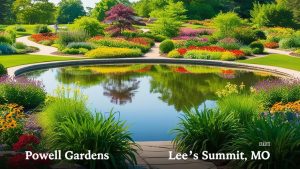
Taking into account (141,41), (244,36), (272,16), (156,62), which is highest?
(272,16)

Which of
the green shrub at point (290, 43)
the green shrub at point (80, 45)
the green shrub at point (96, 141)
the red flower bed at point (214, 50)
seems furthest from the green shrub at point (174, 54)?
the green shrub at point (96, 141)

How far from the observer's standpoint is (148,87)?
1766cm

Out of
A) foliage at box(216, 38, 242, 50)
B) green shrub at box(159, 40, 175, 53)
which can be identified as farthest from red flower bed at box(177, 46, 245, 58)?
green shrub at box(159, 40, 175, 53)

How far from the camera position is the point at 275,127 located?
6.99 m

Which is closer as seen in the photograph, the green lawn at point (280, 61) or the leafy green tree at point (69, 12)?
the green lawn at point (280, 61)

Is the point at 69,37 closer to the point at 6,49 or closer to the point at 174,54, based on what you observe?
the point at 6,49

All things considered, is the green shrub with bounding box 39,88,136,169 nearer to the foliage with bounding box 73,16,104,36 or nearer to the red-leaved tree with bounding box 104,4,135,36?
the foliage with bounding box 73,16,104,36

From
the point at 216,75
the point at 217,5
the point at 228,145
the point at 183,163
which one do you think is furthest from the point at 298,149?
the point at 217,5

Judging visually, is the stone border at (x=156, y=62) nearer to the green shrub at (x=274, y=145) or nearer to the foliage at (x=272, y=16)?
the green shrub at (x=274, y=145)

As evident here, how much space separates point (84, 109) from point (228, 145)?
9.76 ft

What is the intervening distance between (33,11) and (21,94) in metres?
55.5

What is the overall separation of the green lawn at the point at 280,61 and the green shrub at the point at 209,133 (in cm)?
1576

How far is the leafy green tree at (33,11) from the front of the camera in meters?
65.6

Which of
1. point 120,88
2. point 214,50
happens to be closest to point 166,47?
point 214,50
